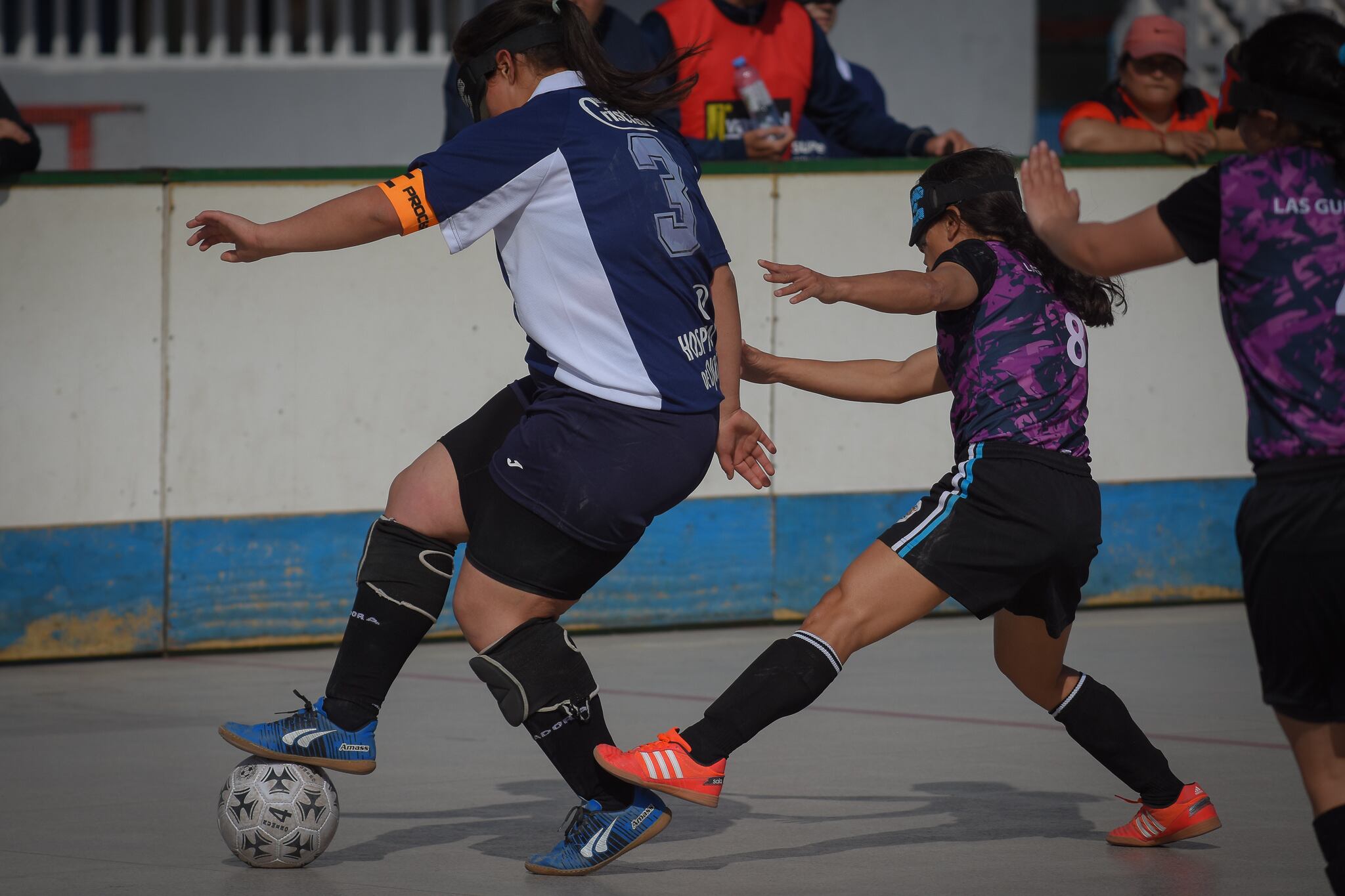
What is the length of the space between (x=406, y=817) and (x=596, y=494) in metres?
1.25

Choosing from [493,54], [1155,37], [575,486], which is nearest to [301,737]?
[575,486]

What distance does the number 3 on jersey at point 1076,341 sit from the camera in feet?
14.7

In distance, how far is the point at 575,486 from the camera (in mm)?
4062

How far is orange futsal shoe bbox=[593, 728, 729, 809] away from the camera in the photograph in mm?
3959

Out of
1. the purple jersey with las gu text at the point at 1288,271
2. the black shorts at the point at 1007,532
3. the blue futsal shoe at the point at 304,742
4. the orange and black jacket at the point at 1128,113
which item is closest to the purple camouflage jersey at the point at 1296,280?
the purple jersey with las gu text at the point at 1288,271

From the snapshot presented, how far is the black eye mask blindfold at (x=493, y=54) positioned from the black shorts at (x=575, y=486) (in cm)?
71

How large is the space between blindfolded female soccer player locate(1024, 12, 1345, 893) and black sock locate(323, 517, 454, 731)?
177 centimetres

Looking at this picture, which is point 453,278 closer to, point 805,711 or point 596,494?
point 805,711

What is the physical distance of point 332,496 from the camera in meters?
7.68

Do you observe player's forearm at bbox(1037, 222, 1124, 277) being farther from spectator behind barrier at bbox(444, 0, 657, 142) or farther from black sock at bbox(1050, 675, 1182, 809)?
spectator behind barrier at bbox(444, 0, 657, 142)

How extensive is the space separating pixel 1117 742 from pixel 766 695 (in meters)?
0.98

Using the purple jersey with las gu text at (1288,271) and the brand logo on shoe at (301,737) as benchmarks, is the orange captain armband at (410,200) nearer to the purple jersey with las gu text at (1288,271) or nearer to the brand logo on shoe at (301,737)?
the brand logo on shoe at (301,737)

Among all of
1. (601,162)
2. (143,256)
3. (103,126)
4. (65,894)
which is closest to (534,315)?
(601,162)

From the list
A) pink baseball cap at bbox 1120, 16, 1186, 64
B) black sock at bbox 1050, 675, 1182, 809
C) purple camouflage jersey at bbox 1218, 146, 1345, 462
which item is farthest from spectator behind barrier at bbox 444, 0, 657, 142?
purple camouflage jersey at bbox 1218, 146, 1345, 462
